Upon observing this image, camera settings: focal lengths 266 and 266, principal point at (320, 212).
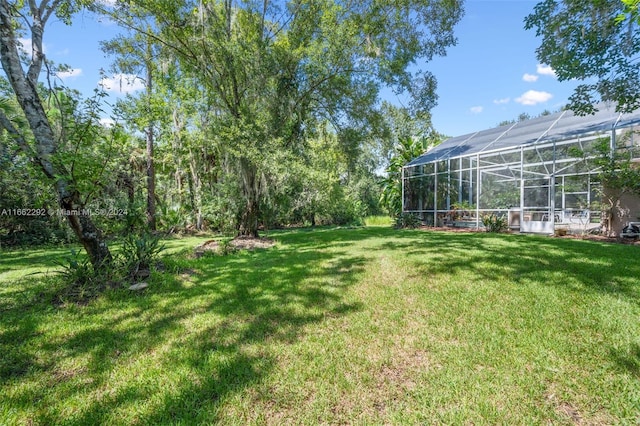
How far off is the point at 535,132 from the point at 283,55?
9129mm

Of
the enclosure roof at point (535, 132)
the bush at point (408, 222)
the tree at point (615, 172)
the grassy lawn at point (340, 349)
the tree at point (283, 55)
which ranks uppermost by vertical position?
the tree at point (283, 55)

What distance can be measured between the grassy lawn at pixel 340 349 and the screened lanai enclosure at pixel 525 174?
19.0 feet

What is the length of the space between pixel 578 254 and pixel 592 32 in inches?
149

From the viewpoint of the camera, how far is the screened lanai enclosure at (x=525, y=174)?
787 centimetres

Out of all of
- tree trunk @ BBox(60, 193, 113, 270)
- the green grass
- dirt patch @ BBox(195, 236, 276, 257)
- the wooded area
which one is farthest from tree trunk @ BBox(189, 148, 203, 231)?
the green grass

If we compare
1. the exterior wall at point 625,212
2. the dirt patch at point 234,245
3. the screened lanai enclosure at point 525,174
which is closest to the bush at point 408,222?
the screened lanai enclosure at point 525,174

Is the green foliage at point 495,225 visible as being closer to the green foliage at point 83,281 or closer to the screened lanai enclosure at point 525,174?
the screened lanai enclosure at point 525,174

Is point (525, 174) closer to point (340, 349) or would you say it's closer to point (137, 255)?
point (340, 349)

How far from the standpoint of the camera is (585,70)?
15.3 ft

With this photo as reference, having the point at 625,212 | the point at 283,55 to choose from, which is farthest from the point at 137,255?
the point at 625,212

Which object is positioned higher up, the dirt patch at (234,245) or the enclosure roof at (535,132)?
the enclosure roof at (535,132)

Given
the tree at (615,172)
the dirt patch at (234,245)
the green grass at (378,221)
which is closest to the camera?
the dirt patch at (234,245)

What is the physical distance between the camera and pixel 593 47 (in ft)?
14.9

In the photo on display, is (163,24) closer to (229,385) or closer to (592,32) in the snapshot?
(229,385)
